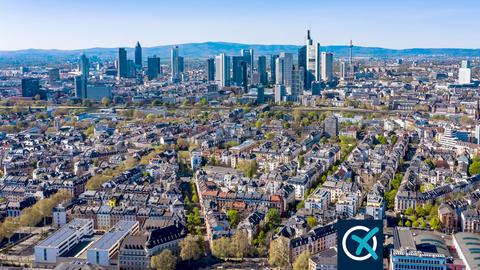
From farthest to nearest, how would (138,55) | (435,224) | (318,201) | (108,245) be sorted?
1. (138,55)
2. (318,201)
3. (435,224)
4. (108,245)

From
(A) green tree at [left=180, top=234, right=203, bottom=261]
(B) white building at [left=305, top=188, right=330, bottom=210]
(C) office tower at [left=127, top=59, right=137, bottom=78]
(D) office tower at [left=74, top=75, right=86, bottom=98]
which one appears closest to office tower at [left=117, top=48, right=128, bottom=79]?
(C) office tower at [left=127, top=59, right=137, bottom=78]

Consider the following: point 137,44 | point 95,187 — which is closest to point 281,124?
point 95,187

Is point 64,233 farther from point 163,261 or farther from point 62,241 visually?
point 163,261

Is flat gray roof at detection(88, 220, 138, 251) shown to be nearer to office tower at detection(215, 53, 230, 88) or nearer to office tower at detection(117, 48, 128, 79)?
office tower at detection(215, 53, 230, 88)

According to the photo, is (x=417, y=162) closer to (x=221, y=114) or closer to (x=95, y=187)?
(x=95, y=187)

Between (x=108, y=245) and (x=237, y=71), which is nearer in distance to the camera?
(x=108, y=245)

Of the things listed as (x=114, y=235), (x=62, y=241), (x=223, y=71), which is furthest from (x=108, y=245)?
(x=223, y=71)
